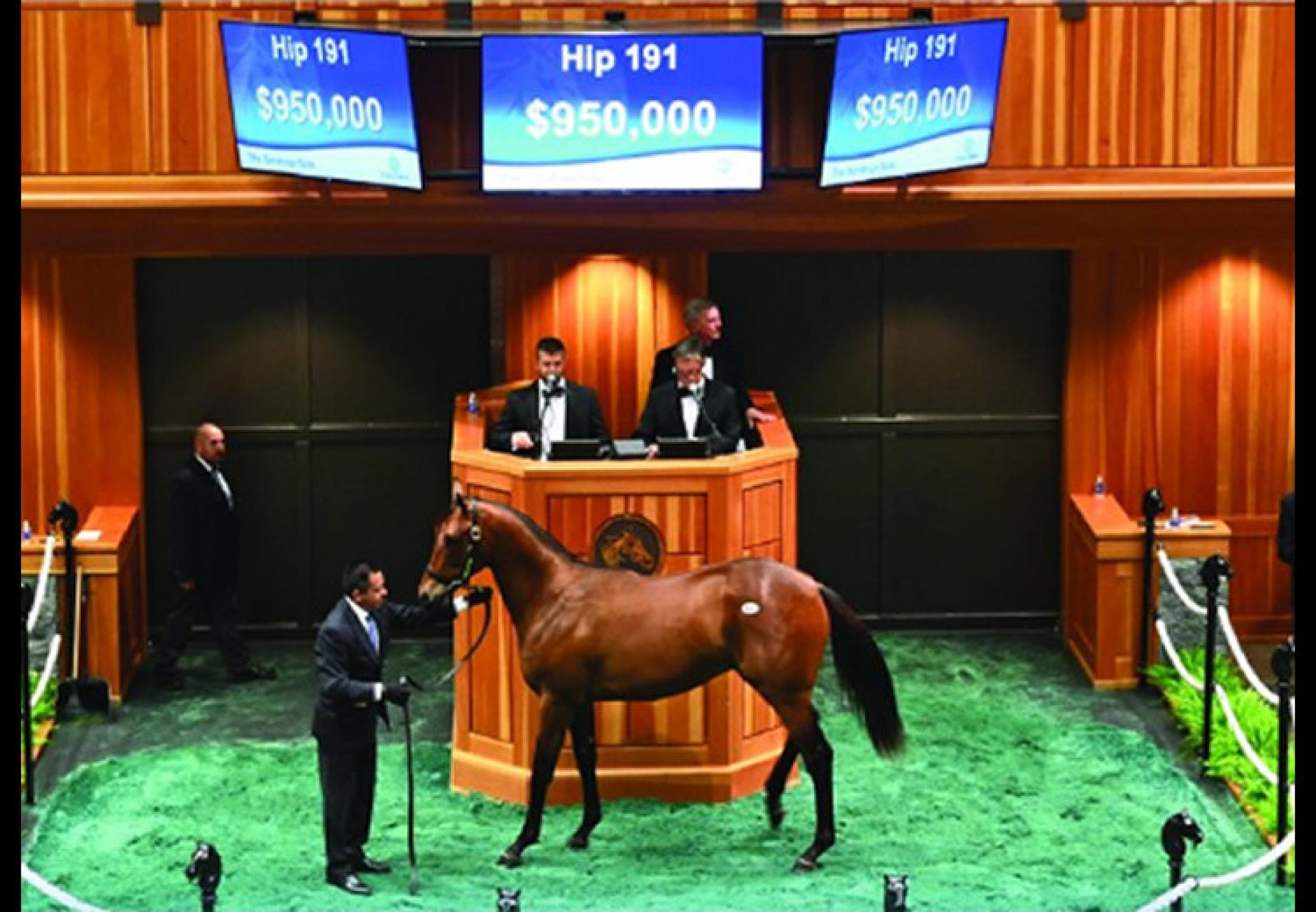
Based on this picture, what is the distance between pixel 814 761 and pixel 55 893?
11.6ft

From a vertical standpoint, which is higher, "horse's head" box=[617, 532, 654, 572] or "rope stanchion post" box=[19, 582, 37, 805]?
"horse's head" box=[617, 532, 654, 572]

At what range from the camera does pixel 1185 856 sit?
45.1 feet

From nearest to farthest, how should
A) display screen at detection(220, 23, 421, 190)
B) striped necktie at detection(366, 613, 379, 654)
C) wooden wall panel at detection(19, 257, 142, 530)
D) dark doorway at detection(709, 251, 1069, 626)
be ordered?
striped necktie at detection(366, 613, 379, 654), display screen at detection(220, 23, 421, 190), wooden wall panel at detection(19, 257, 142, 530), dark doorway at detection(709, 251, 1069, 626)

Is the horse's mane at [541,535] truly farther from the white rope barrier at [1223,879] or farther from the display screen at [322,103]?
the white rope barrier at [1223,879]

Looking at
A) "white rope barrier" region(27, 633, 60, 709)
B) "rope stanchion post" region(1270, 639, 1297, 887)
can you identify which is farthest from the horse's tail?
"white rope barrier" region(27, 633, 60, 709)

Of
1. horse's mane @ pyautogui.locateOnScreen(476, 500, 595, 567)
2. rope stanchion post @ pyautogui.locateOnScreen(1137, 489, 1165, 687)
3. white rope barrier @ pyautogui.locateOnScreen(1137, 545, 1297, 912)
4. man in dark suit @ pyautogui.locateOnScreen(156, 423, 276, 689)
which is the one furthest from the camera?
man in dark suit @ pyautogui.locateOnScreen(156, 423, 276, 689)

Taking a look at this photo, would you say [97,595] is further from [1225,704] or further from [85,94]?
Answer: [1225,704]

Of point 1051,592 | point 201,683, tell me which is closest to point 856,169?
point 1051,592

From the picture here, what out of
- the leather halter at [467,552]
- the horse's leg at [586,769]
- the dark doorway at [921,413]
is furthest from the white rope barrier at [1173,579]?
the leather halter at [467,552]

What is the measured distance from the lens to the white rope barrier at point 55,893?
12.1 meters

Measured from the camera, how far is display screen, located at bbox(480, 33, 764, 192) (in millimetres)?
14953

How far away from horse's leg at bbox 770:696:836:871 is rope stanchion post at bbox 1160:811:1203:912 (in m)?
1.63

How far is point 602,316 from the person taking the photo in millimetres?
16922

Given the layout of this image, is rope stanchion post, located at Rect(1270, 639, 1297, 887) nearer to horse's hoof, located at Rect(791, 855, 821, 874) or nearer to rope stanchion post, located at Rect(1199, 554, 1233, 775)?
rope stanchion post, located at Rect(1199, 554, 1233, 775)
